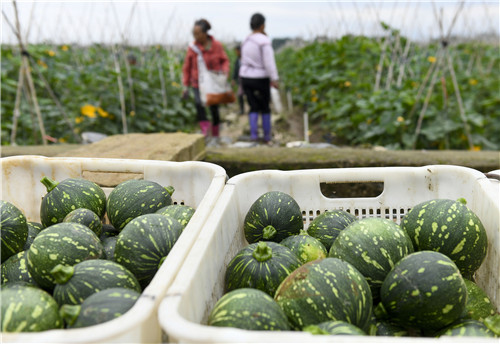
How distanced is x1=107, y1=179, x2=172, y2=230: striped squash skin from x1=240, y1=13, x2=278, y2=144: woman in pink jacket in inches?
207

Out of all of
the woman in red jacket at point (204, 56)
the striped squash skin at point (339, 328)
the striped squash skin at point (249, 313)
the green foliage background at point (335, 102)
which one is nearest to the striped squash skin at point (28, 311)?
the striped squash skin at point (249, 313)

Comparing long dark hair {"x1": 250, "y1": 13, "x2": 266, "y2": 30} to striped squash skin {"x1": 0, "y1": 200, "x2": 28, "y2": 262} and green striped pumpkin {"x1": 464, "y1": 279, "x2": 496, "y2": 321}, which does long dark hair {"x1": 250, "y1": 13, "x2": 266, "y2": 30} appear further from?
green striped pumpkin {"x1": 464, "y1": 279, "x2": 496, "y2": 321}

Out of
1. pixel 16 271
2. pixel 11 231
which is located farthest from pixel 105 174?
pixel 16 271

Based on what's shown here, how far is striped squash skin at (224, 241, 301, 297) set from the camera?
1.70 meters

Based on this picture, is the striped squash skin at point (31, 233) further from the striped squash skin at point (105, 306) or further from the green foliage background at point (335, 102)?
the green foliage background at point (335, 102)

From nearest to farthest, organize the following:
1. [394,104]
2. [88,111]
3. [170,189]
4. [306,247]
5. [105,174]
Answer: [306,247] → [170,189] → [105,174] → [394,104] → [88,111]

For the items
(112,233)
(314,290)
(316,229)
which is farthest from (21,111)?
(314,290)

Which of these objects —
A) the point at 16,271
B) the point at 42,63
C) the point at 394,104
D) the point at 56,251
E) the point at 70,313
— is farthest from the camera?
the point at 42,63

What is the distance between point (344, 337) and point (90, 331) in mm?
584

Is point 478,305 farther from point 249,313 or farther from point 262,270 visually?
Answer: point 249,313

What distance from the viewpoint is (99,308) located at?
1321 millimetres

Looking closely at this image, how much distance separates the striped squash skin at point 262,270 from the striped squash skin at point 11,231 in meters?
0.82

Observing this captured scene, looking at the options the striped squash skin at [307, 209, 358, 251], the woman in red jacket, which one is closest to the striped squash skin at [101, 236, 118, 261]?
the striped squash skin at [307, 209, 358, 251]

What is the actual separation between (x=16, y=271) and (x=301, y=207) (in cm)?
128
